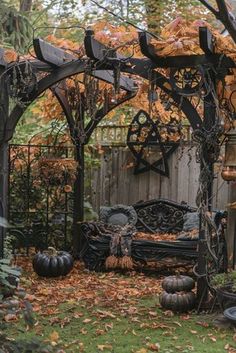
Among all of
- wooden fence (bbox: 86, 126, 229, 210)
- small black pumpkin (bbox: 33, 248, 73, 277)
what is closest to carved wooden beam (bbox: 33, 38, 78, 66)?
small black pumpkin (bbox: 33, 248, 73, 277)

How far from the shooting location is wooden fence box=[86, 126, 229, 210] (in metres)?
7.70

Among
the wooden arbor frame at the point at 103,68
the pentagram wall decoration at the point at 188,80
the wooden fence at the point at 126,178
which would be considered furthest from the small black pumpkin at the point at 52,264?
the pentagram wall decoration at the point at 188,80

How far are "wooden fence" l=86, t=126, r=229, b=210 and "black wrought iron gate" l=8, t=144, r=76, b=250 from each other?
870 mm

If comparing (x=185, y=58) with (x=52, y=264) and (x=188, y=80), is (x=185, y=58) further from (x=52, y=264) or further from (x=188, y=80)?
(x=52, y=264)

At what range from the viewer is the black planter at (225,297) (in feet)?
13.9

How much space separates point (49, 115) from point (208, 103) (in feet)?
10.5

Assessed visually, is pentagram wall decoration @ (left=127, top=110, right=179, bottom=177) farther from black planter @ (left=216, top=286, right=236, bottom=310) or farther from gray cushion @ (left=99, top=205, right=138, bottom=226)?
black planter @ (left=216, top=286, right=236, bottom=310)

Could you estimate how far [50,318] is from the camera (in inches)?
173

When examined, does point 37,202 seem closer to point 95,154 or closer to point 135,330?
point 95,154

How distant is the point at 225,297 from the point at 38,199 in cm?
369

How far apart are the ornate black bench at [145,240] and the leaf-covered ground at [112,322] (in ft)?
1.37

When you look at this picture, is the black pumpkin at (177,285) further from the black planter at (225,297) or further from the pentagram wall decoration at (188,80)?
the pentagram wall decoration at (188,80)

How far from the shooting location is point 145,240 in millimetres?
6113

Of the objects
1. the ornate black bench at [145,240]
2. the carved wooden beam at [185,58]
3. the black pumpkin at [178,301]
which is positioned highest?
the carved wooden beam at [185,58]
